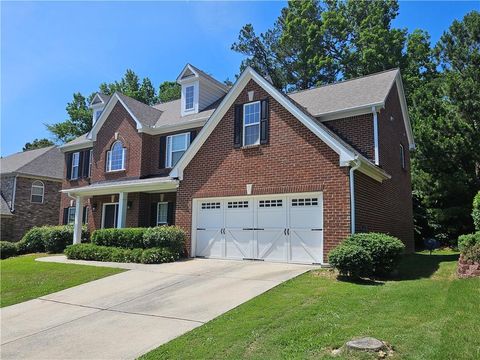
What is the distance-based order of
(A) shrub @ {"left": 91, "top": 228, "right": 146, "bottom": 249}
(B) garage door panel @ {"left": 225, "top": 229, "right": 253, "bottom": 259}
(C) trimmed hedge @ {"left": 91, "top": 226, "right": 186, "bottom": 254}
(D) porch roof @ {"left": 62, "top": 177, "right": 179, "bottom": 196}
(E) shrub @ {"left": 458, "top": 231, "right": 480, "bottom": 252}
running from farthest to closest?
1. (D) porch roof @ {"left": 62, "top": 177, "right": 179, "bottom": 196}
2. (A) shrub @ {"left": 91, "top": 228, "right": 146, "bottom": 249}
3. (C) trimmed hedge @ {"left": 91, "top": 226, "right": 186, "bottom": 254}
4. (B) garage door panel @ {"left": 225, "top": 229, "right": 253, "bottom": 259}
5. (E) shrub @ {"left": 458, "top": 231, "right": 480, "bottom": 252}

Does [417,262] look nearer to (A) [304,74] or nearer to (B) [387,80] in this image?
(B) [387,80]

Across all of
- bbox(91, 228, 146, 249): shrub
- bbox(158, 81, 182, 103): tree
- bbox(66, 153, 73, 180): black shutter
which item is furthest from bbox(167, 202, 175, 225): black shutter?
bbox(158, 81, 182, 103): tree

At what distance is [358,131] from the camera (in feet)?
51.2

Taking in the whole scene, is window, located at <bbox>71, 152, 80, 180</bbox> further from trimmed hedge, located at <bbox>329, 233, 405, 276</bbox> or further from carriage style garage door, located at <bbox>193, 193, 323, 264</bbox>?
trimmed hedge, located at <bbox>329, 233, 405, 276</bbox>

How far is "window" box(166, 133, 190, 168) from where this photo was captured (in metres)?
20.8

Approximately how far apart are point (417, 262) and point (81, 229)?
644 inches

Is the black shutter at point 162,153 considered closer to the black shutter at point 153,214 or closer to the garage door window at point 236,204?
the black shutter at point 153,214

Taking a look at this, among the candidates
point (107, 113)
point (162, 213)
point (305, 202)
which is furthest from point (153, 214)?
point (305, 202)

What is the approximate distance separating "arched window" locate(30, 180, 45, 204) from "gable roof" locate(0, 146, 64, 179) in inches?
28.4

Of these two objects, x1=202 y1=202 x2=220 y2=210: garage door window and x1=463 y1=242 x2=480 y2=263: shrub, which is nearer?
x1=463 y1=242 x2=480 y2=263: shrub

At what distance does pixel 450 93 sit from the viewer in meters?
20.3

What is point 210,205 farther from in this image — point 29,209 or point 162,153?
point 29,209

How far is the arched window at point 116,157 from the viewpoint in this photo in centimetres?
2275

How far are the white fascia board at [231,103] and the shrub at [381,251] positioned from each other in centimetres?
267
